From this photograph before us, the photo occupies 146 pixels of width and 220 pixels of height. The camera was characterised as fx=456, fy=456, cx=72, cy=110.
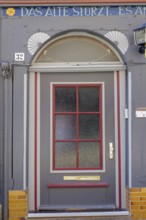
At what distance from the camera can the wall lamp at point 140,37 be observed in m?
6.96

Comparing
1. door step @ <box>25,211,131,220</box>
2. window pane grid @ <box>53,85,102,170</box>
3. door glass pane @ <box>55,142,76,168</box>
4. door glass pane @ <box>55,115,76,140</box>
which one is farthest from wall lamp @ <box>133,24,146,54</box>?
door step @ <box>25,211,131,220</box>

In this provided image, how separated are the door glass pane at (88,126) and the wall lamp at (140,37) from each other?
1.31 m

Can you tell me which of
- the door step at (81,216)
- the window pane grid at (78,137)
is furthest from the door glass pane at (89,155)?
the door step at (81,216)

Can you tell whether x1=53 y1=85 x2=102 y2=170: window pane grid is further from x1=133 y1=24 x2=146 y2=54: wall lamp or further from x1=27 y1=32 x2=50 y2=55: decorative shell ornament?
x1=133 y1=24 x2=146 y2=54: wall lamp

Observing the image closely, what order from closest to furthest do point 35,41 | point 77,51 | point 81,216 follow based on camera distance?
point 81,216, point 35,41, point 77,51

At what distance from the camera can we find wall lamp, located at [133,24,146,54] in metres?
6.96

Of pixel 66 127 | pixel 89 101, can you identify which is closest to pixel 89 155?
pixel 66 127

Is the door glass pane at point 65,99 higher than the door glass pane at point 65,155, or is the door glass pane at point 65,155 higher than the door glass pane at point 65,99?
the door glass pane at point 65,99

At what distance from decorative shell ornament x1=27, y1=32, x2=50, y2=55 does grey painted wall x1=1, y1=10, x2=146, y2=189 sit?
0.19ft

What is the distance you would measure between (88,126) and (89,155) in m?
0.47

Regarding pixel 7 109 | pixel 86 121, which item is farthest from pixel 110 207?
pixel 7 109

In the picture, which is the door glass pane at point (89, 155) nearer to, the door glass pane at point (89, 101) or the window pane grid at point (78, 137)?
the window pane grid at point (78, 137)

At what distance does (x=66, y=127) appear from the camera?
7.42 m

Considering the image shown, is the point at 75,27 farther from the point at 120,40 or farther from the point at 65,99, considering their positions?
the point at 65,99
